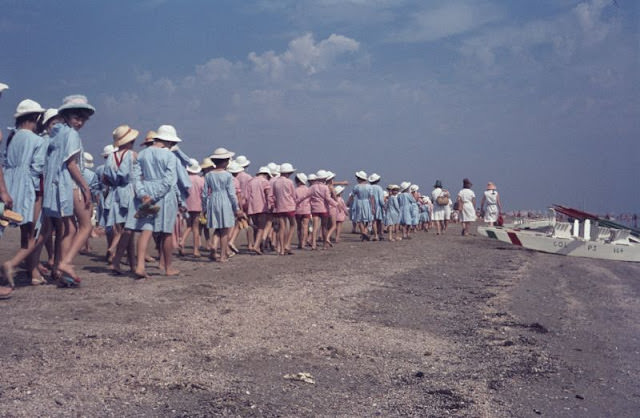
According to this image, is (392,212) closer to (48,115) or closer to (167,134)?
(167,134)

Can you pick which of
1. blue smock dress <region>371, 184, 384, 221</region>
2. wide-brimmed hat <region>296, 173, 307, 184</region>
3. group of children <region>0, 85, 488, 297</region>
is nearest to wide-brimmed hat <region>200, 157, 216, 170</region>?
group of children <region>0, 85, 488, 297</region>

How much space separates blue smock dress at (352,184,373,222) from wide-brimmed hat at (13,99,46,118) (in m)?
12.9

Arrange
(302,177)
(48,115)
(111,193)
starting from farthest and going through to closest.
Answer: (302,177)
(111,193)
(48,115)

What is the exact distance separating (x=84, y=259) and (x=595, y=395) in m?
10.5

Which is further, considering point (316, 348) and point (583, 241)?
point (583, 241)

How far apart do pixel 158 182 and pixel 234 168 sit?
5978 millimetres

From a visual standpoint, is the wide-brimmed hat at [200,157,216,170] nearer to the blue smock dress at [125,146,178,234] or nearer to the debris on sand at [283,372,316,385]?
Result: the blue smock dress at [125,146,178,234]

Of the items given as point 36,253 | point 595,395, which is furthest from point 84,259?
point 595,395

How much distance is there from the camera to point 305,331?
6.29 m

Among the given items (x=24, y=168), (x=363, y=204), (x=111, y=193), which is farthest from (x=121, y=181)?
(x=363, y=204)

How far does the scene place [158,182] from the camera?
9.41m

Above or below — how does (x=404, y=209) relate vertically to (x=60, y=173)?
below

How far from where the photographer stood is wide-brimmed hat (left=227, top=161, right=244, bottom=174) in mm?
15234

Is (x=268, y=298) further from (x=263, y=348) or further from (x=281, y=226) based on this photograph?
(x=281, y=226)
